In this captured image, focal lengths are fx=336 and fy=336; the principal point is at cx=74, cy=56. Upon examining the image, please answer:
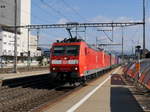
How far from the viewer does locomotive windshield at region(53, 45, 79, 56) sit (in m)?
21.5

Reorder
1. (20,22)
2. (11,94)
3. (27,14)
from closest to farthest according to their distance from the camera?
(11,94) < (20,22) < (27,14)

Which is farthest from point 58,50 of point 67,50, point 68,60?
point 68,60

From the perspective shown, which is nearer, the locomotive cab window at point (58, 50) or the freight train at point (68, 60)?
the freight train at point (68, 60)

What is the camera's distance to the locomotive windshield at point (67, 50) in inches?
848

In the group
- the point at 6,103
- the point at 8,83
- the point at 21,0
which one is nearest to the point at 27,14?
the point at 21,0

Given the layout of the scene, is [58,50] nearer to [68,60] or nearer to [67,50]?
[67,50]

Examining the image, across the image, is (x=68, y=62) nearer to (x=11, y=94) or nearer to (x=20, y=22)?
(x=11, y=94)

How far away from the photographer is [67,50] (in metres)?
21.8

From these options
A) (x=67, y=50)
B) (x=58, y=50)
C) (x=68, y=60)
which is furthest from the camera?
(x=58, y=50)

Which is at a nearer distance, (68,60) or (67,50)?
(68,60)

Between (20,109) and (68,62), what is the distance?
27.1 ft

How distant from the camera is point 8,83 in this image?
25.7 m

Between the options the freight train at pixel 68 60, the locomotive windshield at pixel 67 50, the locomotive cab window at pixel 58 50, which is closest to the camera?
the freight train at pixel 68 60

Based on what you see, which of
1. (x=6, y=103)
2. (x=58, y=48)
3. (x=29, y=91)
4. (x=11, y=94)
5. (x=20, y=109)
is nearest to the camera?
(x=20, y=109)
